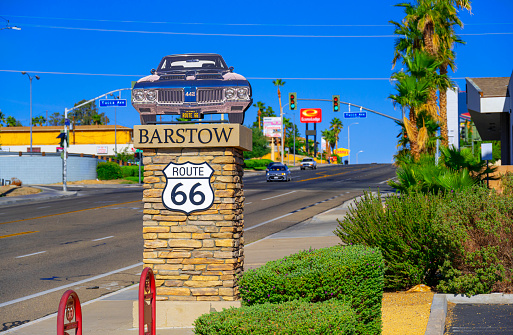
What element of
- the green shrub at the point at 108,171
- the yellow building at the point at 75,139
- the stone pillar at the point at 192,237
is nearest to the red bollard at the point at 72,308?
the stone pillar at the point at 192,237

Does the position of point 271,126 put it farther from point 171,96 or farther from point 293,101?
point 171,96

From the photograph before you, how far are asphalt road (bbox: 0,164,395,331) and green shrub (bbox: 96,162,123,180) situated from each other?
27.8 m

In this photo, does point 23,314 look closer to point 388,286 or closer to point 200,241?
point 200,241

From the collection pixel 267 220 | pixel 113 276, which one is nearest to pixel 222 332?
pixel 113 276

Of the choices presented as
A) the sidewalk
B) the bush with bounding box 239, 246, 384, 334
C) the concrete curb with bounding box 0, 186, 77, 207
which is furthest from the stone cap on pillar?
the concrete curb with bounding box 0, 186, 77, 207

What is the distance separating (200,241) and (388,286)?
360cm

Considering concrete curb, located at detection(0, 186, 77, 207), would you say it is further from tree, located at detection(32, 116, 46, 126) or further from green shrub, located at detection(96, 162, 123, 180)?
tree, located at detection(32, 116, 46, 126)

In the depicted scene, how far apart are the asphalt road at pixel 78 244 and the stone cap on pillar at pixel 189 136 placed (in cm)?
379

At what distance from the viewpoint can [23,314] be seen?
973 cm

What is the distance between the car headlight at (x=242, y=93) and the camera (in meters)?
8.71

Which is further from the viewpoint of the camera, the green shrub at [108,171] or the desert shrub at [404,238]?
the green shrub at [108,171]

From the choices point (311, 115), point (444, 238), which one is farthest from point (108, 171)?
point (311, 115)

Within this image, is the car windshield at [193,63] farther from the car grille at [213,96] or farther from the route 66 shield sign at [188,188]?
the route 66 shield sign at [188,188]

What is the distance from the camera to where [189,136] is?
8.09 meters
